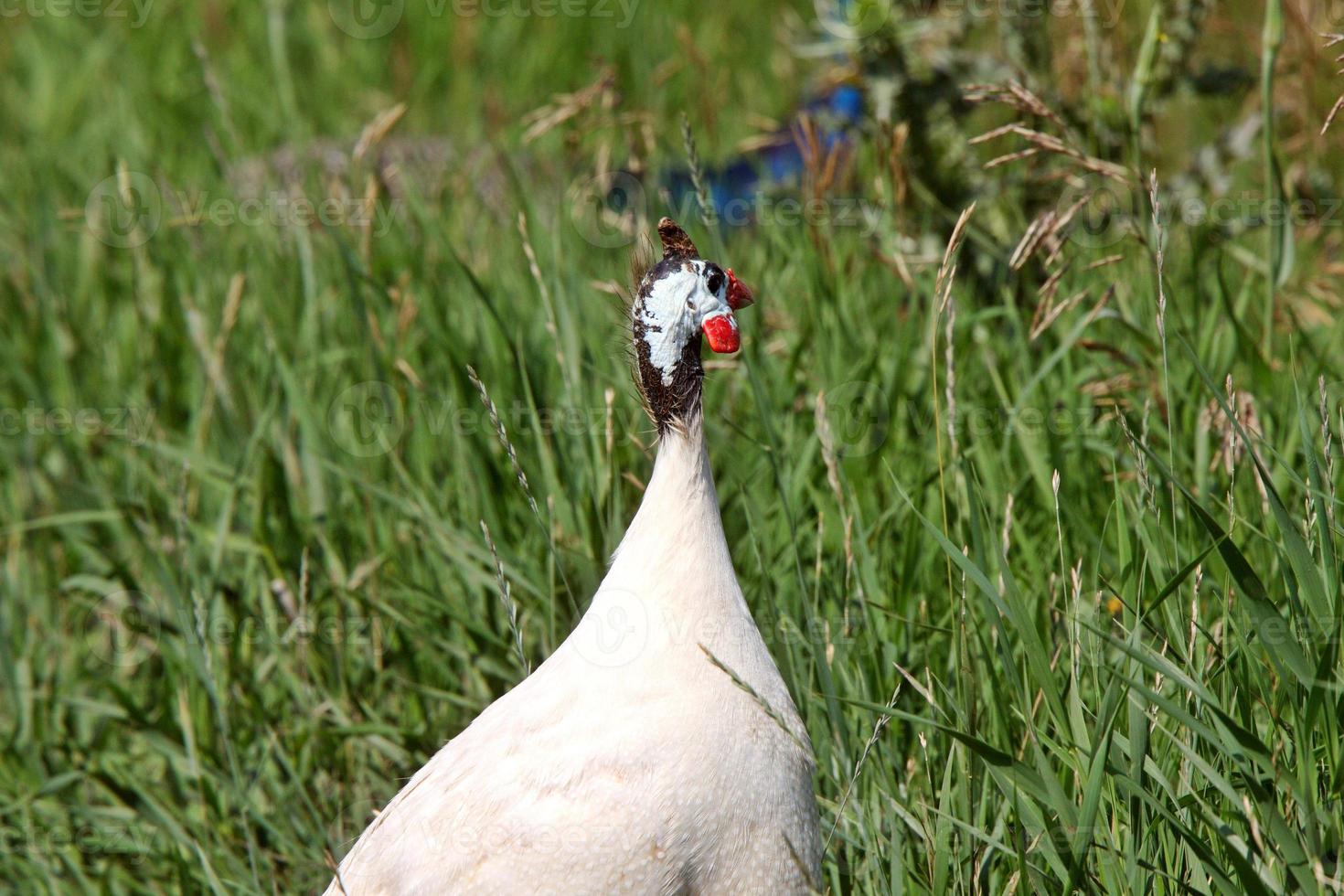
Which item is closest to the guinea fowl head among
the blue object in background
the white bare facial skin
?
the white bare facial skin

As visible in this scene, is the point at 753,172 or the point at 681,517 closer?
the point at 681,517

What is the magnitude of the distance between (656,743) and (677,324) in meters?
0.60

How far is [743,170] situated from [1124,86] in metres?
1.66

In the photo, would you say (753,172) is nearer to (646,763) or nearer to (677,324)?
(677,324)

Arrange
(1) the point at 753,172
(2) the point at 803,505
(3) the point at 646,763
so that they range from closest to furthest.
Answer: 1. (3) the point at 646,763
2. (2) the point at 803,505
3. (1) the point at 753,172

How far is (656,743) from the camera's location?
72.0 inches

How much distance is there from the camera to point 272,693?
9.75 ft

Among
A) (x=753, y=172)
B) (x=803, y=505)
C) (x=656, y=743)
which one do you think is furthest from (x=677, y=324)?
(x=753, y=172)

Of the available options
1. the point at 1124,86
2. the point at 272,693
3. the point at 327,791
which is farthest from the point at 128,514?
the point at 1124,86

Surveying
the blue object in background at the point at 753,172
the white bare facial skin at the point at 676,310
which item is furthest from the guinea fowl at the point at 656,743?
the blue object in background at the point at 753,172

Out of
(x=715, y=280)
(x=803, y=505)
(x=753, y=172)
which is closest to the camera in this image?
(x=715, y=280)

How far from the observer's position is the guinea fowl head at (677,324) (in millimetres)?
1905

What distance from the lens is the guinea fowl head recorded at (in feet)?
6.25

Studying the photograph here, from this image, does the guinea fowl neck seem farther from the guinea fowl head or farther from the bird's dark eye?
the bird's dark eye
